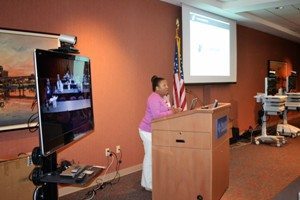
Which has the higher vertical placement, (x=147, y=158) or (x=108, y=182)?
(x=147, y=158)

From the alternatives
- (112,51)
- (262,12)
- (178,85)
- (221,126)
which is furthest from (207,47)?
(221,126)

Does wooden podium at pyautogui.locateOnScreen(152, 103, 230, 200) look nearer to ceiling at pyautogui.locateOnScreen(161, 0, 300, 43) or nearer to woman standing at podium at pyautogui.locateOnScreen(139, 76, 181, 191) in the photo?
woman standing at podium at pyautogui.locateOnScreen(139, 76, 181, 191)

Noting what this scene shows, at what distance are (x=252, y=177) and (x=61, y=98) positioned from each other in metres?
3.10

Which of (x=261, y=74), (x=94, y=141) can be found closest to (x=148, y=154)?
(x=94, y=141)

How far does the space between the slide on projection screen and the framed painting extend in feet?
8.65

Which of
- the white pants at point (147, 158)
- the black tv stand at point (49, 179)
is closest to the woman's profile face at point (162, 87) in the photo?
the white pants at point (147, 158)

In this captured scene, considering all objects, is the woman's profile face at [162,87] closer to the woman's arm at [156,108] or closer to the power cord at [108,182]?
the woman's arm at [156,108]

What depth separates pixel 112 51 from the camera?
4.10 meters

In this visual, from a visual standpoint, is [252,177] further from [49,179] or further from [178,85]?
[49,179]

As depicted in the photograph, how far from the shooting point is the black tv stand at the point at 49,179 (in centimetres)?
195

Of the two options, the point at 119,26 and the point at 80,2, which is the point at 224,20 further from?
the point at 80,2

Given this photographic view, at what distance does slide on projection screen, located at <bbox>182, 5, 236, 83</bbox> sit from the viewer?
16.6 feet

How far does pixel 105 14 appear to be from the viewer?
398 centimetres

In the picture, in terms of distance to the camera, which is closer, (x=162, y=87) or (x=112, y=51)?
Result: (x=162, y=87)
